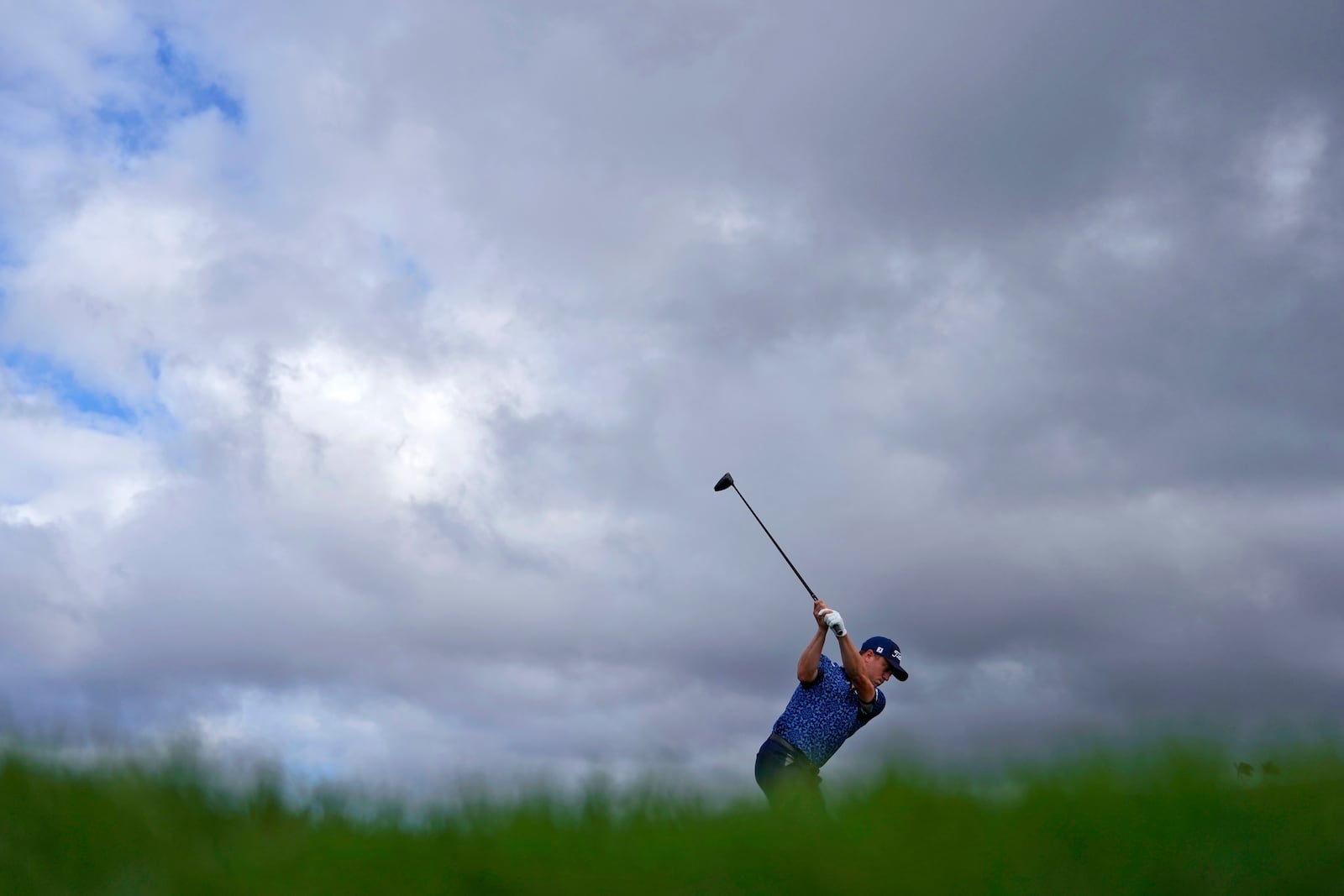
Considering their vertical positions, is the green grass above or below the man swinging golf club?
below

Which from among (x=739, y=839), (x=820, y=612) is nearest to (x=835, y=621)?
(x=820, y=612)

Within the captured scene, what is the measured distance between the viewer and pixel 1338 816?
4.04 metres

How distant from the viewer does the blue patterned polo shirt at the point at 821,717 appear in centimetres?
1023

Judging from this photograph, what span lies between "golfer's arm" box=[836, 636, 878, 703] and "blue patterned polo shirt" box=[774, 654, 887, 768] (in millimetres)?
101

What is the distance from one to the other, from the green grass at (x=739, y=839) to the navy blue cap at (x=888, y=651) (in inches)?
254

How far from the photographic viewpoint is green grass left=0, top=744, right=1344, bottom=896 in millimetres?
3623

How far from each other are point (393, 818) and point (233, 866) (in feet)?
2.59

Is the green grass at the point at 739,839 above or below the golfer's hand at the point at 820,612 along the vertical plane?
below

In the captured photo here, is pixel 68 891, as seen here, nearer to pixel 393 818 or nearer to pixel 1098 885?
pixel 393 818

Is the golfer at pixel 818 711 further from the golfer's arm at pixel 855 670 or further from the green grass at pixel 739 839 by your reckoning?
the green grass at pixel 739 839

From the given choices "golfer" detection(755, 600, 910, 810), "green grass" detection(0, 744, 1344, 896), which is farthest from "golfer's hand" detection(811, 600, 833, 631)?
"green grass" detection(0, 744, 1344, 896)

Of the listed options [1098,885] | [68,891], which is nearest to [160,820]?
[68,891]

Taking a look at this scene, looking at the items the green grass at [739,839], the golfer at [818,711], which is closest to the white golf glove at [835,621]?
the golfer at [818,711]

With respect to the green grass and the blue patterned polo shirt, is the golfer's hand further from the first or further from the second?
the green grass
